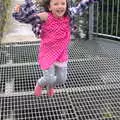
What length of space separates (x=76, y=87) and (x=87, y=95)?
0.26 m

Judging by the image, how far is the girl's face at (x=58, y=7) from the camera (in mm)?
3891

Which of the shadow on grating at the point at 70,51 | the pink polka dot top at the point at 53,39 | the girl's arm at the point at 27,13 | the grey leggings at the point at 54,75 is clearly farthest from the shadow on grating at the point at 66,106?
the shadow on grating at the point at 70,51

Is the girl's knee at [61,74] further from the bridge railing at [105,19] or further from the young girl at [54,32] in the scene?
the bridge railing at [105,19]

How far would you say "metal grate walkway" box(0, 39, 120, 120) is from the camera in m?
4.57

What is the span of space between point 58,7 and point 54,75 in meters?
0.74

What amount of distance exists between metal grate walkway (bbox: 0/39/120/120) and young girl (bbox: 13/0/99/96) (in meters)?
0.49

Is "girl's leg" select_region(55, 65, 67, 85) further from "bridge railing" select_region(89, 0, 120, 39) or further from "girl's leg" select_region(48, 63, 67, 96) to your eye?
"bridge railing" select_region(89, 0, 120, 39)

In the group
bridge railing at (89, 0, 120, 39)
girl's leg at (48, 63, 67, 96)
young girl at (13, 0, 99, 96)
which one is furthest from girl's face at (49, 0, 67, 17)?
bridge railing at (89, 0, 120, 39)

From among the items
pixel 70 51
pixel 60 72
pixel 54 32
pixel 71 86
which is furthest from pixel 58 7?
pixel 70 51

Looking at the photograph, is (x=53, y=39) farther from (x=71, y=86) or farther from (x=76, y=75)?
(x=76, y=75)

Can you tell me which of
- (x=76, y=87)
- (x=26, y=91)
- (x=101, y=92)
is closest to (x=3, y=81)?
A: (x=26, y=91)

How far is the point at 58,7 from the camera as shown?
12.8 feet

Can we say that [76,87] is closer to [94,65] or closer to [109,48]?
[94,65]

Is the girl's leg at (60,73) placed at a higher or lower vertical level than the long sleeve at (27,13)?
lower
